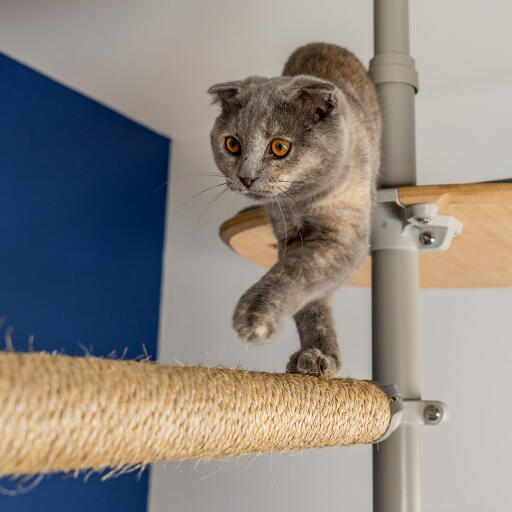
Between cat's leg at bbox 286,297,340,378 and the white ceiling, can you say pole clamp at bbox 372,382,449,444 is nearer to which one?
cat's leg at bbox 286,297,340,378

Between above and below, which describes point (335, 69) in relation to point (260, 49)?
below

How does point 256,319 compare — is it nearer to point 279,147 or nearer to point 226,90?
point 279,147

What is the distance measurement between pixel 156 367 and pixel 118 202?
1.95m

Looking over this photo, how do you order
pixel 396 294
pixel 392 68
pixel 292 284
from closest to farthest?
1. pixel 292 284
2. pixel 396 294
3. pixel 392 68

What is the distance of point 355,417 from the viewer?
2.61 ft

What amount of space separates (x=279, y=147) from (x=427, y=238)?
0.92 ft

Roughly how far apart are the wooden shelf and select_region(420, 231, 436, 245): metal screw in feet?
0.17

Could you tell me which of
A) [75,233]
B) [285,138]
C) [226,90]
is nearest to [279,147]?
[285,138]

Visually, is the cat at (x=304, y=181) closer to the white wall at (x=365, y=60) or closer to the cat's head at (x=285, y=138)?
the cat's head at (x=285, y=138)

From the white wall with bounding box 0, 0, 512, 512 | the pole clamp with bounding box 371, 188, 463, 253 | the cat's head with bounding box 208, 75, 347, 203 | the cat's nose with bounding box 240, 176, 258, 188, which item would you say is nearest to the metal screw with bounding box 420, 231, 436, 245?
the pole clamp with bounding box 371, 188, 463, 253

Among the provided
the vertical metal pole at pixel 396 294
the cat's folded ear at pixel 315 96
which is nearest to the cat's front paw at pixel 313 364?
the vertical metal pole at pixel 396 294

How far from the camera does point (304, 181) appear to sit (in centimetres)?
91

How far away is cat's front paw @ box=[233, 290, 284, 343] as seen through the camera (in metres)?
0.72

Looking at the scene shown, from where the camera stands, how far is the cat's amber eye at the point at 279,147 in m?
0.88
